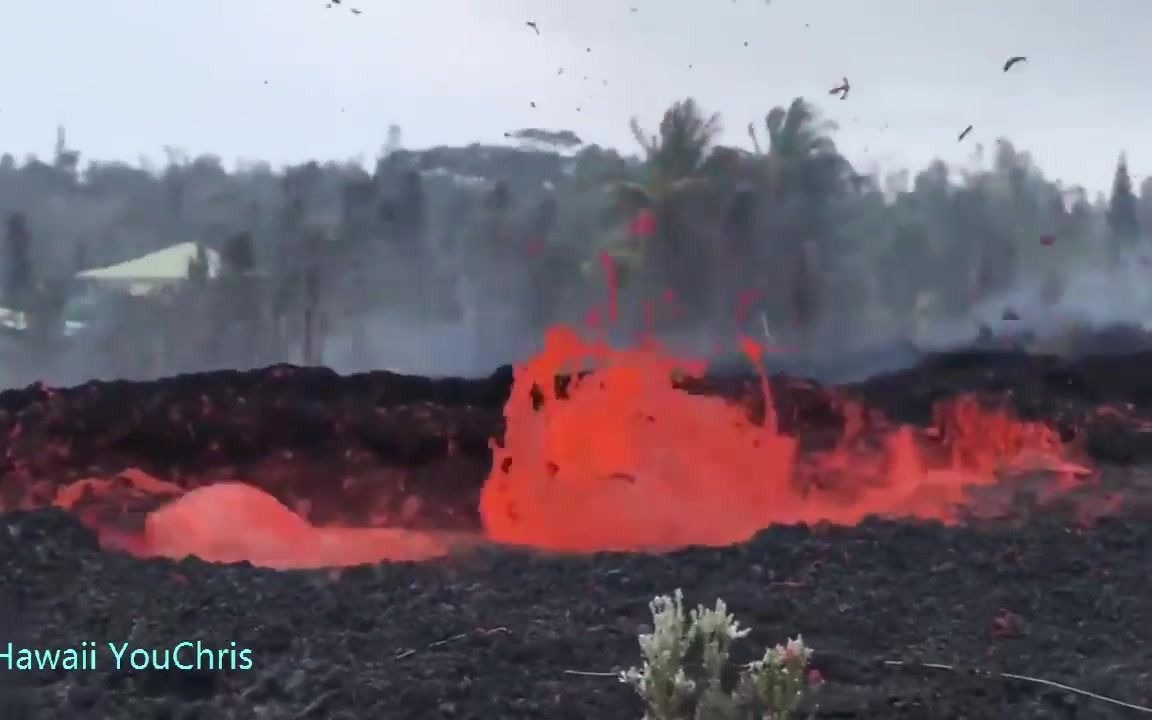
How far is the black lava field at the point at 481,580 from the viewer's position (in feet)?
5.43

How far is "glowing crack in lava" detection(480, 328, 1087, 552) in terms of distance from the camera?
1937mm

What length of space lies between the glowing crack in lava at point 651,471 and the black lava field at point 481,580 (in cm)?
4

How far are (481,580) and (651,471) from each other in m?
0.37

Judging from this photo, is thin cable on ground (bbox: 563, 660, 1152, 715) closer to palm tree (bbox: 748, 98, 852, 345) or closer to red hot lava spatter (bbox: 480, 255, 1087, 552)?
red hot lava spatter (bbox: 480, 255, 1087, 552)

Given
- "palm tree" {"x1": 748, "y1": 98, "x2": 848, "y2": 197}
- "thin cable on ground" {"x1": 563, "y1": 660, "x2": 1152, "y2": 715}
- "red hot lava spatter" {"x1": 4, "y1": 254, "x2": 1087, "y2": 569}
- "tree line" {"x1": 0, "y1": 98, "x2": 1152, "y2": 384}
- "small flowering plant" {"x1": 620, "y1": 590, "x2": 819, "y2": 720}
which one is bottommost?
"thin cable on ground" {"x1": 563, "y1": 660, "x2": 1152, "y2": 715}

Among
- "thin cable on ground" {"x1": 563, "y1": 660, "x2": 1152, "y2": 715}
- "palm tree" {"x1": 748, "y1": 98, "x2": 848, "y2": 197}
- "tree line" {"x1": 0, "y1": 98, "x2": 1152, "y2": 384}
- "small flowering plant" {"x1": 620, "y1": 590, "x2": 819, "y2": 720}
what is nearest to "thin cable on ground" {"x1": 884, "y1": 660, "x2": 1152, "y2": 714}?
"thin cable on ground" {"x1": 563, "y1": 660, "x2": 1152, "y2": 715}

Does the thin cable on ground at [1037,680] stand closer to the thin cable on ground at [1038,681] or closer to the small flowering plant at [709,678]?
the thin cable on ground at [1038,681]

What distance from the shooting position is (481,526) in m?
1.93

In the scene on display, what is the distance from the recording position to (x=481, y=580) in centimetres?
183

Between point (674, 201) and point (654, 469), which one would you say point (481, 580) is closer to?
point (654, 469)

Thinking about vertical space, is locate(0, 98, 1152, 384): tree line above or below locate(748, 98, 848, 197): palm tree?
below

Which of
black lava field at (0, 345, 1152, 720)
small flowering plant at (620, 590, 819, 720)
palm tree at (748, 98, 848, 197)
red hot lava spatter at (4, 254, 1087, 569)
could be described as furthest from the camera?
palm tree at (748, 98, 848, 197)

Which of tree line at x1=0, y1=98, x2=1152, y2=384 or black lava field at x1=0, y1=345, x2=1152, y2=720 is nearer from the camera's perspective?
black lava field at x1=0, y1=345, x2=1152, y2=720

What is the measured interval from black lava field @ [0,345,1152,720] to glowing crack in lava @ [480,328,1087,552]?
43mm
